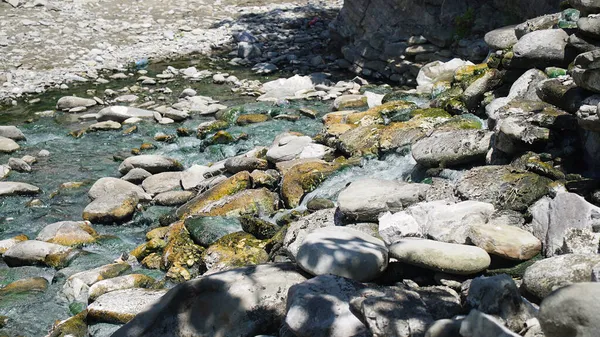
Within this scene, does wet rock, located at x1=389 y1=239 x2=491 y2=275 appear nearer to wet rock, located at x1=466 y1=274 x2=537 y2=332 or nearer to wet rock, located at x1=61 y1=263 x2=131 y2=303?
wet rock, located at x1=466 y1=274 x2=537 y2=332

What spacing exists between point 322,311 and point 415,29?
12.8m

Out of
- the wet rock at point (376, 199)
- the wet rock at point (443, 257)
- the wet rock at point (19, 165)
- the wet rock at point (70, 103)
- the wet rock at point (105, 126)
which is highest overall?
the wet rock at point (443, 257)

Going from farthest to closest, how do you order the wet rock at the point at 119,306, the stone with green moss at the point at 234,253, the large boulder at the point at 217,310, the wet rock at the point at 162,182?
1. the wet rock at the point at 162,182
2. the stone with green moss at the point at 234,253
3. the wet rock at the point at 119,306
4. the large boulder at the point at 217,310

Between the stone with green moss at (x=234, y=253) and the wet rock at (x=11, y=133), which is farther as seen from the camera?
the wet rock at (x=11, y=133)

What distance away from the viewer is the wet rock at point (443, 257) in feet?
15.2

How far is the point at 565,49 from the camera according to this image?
777 centimetres

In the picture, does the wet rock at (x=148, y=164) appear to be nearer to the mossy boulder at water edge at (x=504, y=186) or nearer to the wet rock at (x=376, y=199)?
the wet rock at (x=376, y=199)

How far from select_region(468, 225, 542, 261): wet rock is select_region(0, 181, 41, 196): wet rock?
6.96 meters

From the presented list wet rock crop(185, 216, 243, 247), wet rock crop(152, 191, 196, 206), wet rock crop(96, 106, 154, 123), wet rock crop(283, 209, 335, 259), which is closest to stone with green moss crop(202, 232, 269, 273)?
wet rock crop(185, 216, 243, 247)

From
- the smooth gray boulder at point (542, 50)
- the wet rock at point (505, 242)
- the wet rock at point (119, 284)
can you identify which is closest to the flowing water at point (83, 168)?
the wet rock at point (119, 284)

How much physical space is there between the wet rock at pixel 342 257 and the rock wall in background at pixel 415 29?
9749mm

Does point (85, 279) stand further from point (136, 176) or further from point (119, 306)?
point (136, 176)

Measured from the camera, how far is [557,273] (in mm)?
4316

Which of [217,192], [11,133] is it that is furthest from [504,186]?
[11,133]
